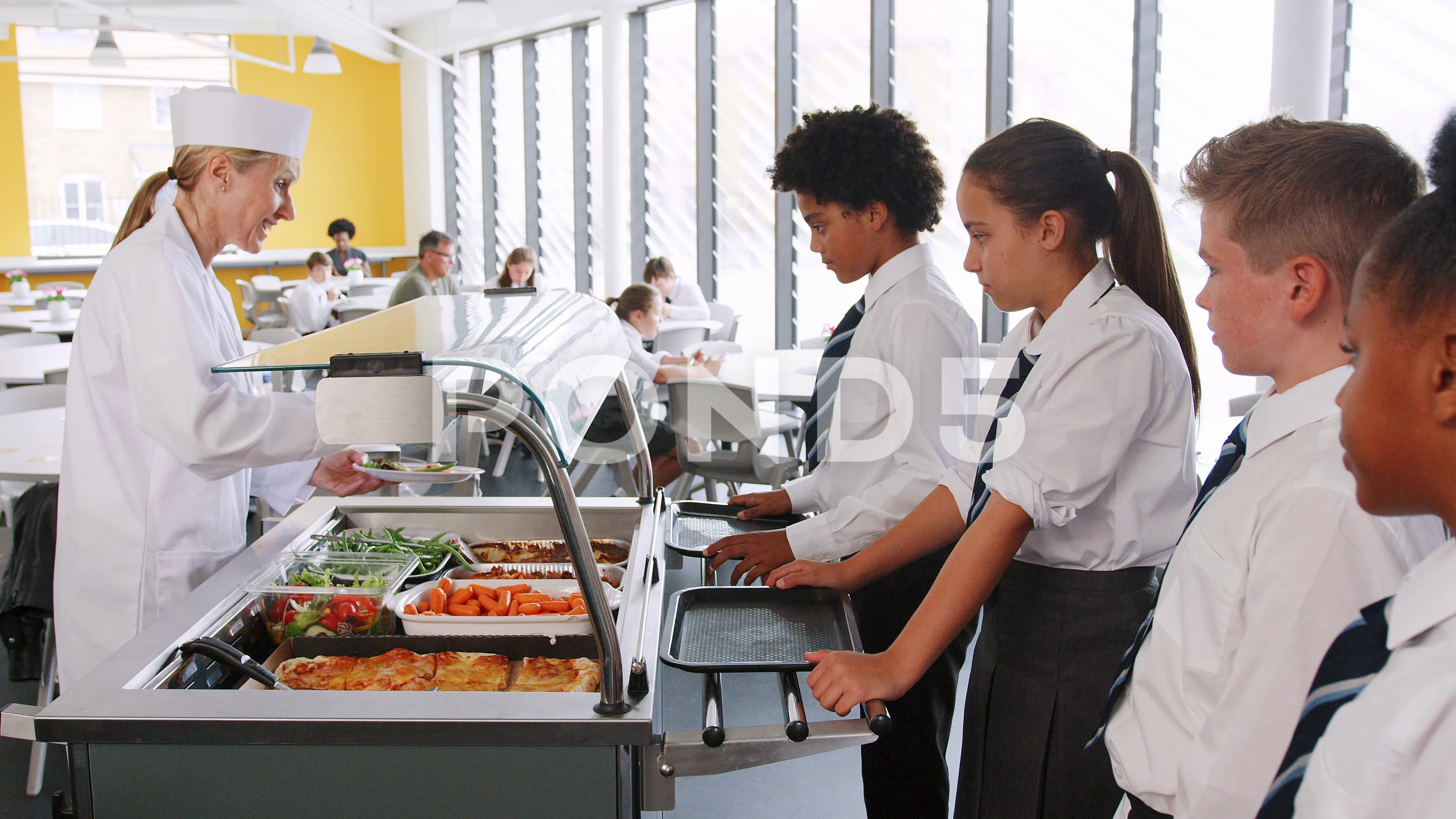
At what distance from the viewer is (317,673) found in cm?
119

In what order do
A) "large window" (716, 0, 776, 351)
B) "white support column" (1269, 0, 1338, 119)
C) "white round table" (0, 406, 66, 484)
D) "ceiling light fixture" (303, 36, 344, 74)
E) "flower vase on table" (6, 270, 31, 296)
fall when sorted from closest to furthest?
"white round table" (0, 406, 66, 484)
"white support column" (1269, 0, 1338, 119)
"large window" (716, 0, 776, 351)
"flower vase on table" (6, 270, 31, 296)
"ceiling light fixture" (303, 36, 344, 74)

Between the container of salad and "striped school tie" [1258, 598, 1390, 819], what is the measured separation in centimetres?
108

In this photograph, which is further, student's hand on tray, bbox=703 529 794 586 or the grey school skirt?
student's hand on tray, bbox=703 529 794 586

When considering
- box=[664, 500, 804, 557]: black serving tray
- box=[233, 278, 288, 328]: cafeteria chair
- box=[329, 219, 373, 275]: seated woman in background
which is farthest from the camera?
box=[329, 219, 373, 275]: seated woman in background

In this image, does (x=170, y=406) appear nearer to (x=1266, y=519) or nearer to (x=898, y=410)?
(x=898, y=410)

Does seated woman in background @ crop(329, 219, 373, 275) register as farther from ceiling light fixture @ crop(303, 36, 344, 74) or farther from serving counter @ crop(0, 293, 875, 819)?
serving counter @ crop(0, 293, 875, 819)

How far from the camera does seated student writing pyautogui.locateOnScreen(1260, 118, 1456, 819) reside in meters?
0.47

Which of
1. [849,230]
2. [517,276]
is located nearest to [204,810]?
[849,230]

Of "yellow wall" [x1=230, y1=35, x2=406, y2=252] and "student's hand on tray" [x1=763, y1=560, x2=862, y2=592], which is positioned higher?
"yellow wall" [x1=230, y1=35, x2=406, y2=252]

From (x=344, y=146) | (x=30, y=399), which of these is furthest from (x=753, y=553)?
(x=344, y=146)

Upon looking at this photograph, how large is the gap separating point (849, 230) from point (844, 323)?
163 millimetres

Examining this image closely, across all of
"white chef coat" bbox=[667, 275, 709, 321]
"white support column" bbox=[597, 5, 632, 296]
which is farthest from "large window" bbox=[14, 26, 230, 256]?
"white chef coat" bbox=[667, 275, 709, 321]

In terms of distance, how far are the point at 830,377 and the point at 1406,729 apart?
1.16 m

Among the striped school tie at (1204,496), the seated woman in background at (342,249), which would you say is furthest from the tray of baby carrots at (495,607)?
the seated woman in background at (342,249)
